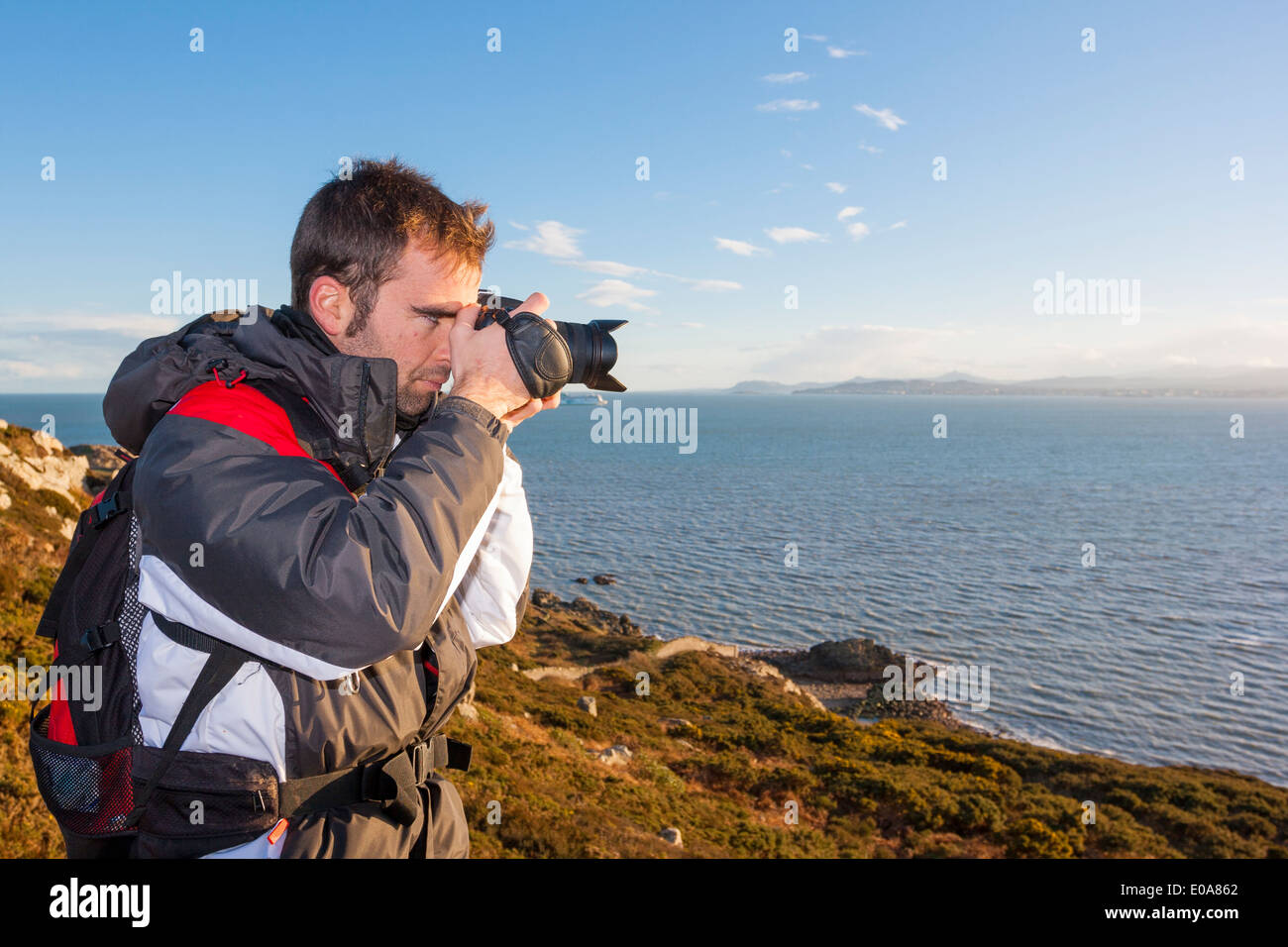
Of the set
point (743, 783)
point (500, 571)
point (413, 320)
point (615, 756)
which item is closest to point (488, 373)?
point (413, 320)

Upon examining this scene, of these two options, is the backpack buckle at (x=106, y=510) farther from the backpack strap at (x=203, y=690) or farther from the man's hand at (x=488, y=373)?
the man's hand at (x=488, y=373)

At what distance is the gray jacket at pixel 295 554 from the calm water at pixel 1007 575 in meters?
24.2

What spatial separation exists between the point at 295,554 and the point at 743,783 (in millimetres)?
15138

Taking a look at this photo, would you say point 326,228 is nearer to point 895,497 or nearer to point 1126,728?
point 1126,728

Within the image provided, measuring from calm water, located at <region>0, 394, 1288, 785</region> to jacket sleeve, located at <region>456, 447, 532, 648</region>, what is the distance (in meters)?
23.8

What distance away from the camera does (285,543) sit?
49.0 inches

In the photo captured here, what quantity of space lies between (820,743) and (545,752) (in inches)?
372

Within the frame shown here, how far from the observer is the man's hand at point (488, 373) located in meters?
1.58

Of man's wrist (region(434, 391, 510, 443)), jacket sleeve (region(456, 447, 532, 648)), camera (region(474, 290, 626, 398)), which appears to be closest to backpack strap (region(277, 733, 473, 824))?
jacket sleeve (region(456, 447, 532, 648))

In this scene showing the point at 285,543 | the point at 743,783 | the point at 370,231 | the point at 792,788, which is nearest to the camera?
the point at 285,543

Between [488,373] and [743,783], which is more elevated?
[488,373]

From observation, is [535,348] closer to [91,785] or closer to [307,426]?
[307,426]

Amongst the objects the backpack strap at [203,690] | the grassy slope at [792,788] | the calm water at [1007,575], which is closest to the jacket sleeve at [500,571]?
the backpack strap at [203,690]
